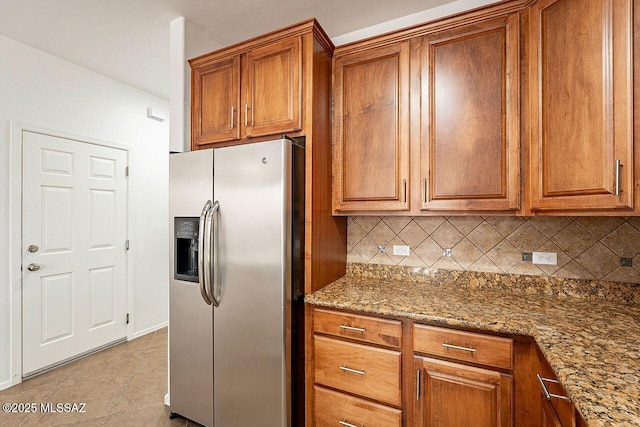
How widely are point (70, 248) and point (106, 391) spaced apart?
129 centimetres

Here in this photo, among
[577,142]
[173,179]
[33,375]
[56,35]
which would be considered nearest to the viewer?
[577,142]

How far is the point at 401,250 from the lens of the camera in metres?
2.12

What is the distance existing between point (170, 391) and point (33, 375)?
1.48 m

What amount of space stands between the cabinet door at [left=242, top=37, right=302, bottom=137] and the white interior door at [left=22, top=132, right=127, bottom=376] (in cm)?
200

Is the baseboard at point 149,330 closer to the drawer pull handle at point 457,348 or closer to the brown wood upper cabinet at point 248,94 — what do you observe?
the brown wood upper cabinet at point 248,94

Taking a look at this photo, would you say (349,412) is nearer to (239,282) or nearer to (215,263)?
(239,282)

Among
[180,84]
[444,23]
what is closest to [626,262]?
[444,23]

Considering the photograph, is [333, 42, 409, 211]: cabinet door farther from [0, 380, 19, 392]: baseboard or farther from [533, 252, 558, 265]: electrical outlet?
[0, 380, 19, 392]: baseboard

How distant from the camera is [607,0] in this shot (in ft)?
3.99

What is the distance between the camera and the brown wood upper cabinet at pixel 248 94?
181cm

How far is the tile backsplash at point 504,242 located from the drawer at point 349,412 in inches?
34.3

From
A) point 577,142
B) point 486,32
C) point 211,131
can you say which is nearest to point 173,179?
point 211,131

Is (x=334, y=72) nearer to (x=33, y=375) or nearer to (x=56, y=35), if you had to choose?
(x=56, y=35)

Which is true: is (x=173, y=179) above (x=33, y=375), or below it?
above
